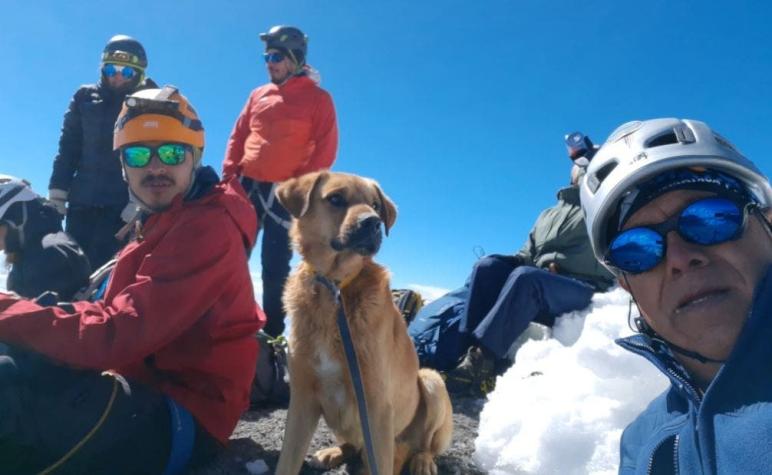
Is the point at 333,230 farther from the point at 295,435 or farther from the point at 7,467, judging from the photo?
the point at 7,467

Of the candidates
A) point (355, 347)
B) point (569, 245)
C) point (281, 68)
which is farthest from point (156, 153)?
point (569, 245)

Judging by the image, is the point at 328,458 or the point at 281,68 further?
the point at 281,68

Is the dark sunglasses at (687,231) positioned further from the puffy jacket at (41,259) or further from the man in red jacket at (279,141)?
the man in red jacket at (279,141)

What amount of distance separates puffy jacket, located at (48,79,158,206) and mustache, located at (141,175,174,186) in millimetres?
3289

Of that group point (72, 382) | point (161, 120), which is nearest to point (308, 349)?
point (72, 382)

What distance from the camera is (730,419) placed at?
1.44 meters

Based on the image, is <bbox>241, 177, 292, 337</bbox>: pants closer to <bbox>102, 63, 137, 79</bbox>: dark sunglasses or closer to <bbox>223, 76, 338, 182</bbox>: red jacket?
<bbox>223, 76, 338, 182</bbox>: red jacket

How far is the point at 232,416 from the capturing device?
3486 mm

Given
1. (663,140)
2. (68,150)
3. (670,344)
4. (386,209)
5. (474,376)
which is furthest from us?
(68,150)

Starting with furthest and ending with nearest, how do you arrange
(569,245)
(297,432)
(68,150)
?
(68,150) < (569,245) < (297,432)

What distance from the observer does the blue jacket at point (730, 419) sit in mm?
1354

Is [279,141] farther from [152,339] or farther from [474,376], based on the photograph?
[152,339]

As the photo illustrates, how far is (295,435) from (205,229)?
1.54 meters

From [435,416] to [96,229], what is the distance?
17.3 feet
